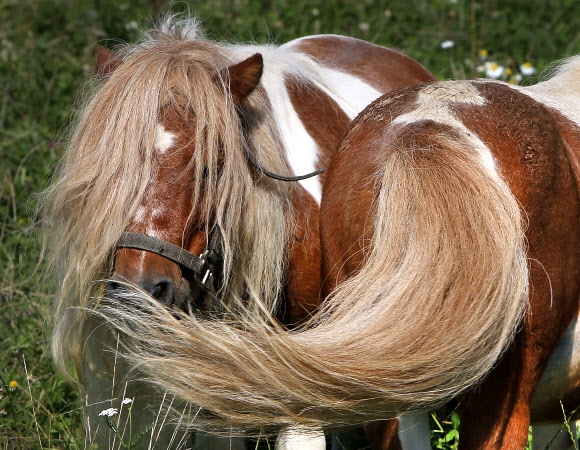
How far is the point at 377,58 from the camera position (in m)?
4.27

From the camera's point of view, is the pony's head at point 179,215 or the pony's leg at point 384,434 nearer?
the pony's head at point 179,215

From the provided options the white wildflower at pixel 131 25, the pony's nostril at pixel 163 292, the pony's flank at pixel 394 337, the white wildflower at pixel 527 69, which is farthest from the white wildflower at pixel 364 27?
the pony's flank at pixel 394 337

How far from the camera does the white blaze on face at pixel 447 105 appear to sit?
214cm

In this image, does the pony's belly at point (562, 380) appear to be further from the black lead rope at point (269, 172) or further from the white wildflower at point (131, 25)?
the white wildflower at point (131, 25)

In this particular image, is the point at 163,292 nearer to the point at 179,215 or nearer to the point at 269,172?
the point at 179,215

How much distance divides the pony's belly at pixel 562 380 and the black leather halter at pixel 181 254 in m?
1.02

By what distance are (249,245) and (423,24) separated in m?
4.84

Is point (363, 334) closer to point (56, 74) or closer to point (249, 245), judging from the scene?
point (249, 245)

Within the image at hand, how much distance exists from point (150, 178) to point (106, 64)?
65 cm

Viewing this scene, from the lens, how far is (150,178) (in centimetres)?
255

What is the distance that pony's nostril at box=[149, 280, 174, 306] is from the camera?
95.3 inches

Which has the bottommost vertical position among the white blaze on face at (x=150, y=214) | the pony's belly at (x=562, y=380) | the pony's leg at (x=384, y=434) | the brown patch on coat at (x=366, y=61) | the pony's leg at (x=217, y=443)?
the pony's leg at (x=217, y=443)

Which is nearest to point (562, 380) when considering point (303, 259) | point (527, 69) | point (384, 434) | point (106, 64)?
point (384, 434)

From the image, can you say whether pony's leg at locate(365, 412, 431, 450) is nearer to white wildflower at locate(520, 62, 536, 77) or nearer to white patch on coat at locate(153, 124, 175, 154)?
white patch on coat at locate(153, 124, 175, 154)
